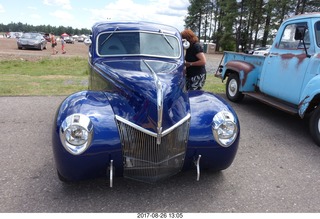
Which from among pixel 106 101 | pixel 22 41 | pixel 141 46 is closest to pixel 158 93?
pixel 106 101

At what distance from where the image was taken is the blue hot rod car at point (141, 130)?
8.86 ft

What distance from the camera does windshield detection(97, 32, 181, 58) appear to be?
426 centimetres

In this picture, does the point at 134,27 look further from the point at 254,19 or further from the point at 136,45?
the point at 254,19

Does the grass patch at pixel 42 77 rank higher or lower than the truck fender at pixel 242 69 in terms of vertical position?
lower

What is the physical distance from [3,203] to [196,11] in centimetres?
5887

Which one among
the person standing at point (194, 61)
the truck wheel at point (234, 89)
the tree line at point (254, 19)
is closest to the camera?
the person standing at point (194, 61)

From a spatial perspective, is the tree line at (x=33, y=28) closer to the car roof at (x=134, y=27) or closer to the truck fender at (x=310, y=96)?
the car roof at (x=134, y=27)

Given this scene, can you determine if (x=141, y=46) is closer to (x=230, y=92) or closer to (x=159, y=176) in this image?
(x=159, y=176)

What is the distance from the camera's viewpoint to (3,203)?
109 inches

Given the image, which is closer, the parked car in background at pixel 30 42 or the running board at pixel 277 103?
the running board at pixel 277 103

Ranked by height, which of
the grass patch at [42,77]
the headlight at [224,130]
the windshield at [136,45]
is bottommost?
the grass patch at [42,77]

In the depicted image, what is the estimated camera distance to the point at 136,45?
4.30 meters

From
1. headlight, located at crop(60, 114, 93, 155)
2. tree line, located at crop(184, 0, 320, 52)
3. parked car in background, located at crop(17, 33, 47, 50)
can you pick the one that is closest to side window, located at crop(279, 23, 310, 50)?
headlight, located at crop(60, 114, 93, 155)

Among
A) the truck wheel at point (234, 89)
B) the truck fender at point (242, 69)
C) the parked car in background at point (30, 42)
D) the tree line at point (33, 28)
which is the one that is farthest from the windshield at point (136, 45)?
the tree line at point (33, 28)
